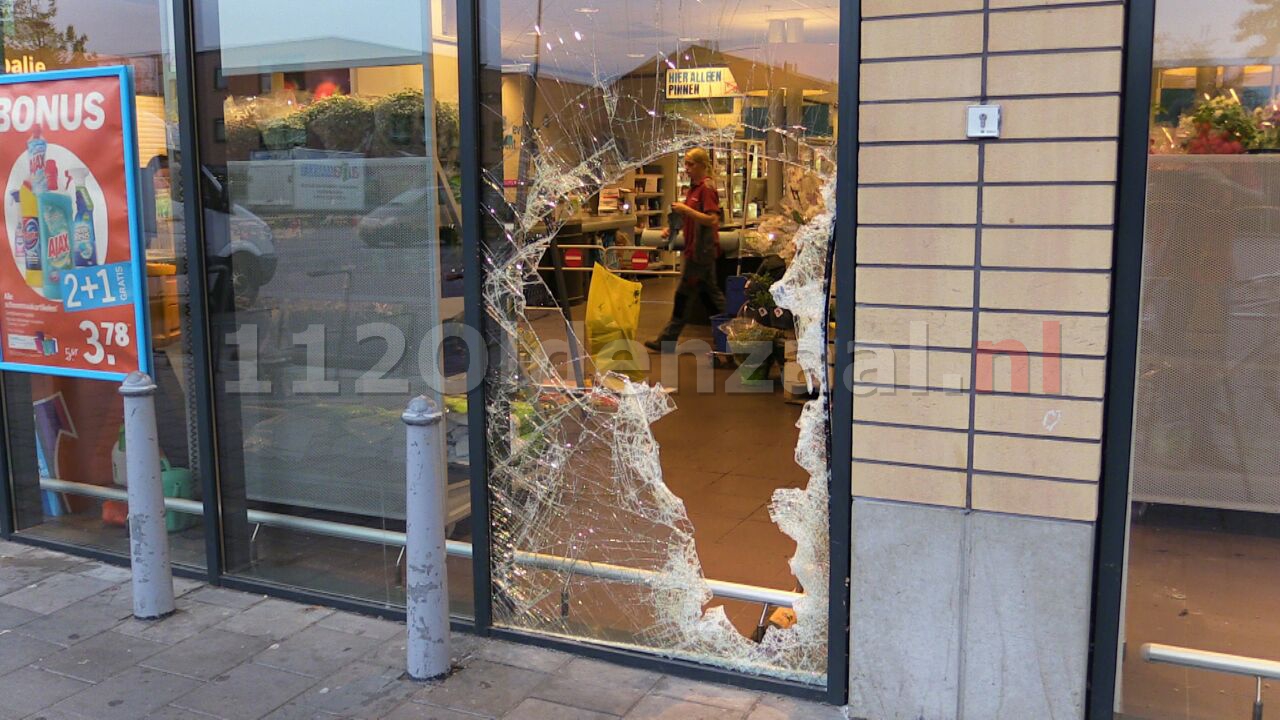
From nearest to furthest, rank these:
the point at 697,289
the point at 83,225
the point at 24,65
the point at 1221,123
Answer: the point at 1221,123
the point at 83,225
the point at 24,65
the point at 697,289

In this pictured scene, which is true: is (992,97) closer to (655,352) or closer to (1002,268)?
(1002,268)

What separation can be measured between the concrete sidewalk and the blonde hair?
1.89m

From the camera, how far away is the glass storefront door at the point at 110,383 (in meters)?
4.85

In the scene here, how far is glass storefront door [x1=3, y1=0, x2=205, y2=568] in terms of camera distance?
15.9 ft

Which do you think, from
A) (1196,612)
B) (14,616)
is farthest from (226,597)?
(1196,612)

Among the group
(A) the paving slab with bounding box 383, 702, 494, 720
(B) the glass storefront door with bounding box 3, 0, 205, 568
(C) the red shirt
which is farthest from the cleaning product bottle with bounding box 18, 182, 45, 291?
(C) the red shirt

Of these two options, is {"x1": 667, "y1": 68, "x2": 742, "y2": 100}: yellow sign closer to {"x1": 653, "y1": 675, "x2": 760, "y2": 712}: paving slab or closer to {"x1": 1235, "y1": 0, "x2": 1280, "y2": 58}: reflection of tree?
{"x1": 1235, "y1": 0, "x2": 1280, "y2": 58}: reflection of tree

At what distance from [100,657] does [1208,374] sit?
409cm

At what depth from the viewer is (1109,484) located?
3.29 m

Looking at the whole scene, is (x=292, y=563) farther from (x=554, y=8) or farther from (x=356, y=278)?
(x=554, y=8)

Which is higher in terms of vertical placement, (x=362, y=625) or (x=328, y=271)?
(x=328, y=271)

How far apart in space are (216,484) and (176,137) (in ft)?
5.03

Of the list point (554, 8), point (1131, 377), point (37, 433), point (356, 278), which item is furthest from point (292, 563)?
point (1131, 377)

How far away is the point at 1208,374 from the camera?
11.8 feet
